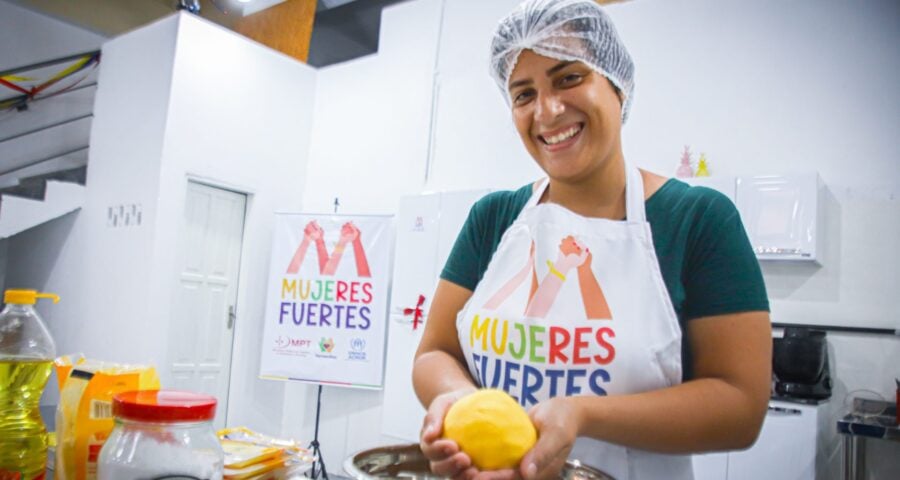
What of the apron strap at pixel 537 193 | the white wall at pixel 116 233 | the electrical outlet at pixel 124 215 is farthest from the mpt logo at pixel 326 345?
the apron strap at pixel 537 193

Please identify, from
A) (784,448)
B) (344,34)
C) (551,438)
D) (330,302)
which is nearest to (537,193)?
(551,438)

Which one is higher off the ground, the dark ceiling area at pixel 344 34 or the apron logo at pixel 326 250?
the dark ceiling area at pixel 344 34

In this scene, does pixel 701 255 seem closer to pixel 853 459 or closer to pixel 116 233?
pixel 853 459

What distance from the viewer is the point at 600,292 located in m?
1.06

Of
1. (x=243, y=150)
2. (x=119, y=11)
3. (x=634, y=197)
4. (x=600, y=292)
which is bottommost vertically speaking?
(x=600, y=292)

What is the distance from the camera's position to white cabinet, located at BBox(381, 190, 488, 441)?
385cm

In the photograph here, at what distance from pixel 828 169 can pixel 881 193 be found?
0.84 ft

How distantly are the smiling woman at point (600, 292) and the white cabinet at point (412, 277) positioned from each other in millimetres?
2629

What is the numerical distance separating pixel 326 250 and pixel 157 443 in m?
3.64

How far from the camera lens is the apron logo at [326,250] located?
4223 mm

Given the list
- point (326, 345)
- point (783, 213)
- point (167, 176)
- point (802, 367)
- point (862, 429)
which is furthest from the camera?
point (167, 176)

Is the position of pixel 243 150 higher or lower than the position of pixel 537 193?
higher

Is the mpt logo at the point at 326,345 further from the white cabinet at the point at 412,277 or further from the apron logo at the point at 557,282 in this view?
the apron logo at the point at 557,282

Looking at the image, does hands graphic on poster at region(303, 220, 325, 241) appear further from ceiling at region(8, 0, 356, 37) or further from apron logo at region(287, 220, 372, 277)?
ceiling at region(8, 0, 356, 37)
